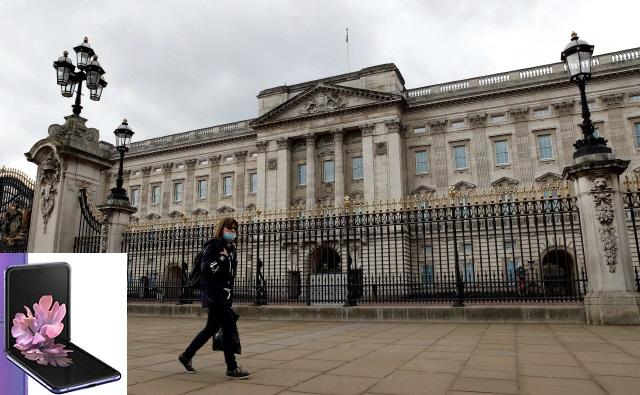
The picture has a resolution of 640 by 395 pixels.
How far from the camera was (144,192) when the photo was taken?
53.9 metres

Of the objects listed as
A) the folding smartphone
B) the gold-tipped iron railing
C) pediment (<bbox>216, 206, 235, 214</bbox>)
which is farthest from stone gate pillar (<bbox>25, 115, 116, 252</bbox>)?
pediment (<bbox>216, 206, 235, 214</bbox>)

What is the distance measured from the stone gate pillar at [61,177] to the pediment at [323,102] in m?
31.7

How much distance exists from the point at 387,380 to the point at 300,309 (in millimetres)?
8018

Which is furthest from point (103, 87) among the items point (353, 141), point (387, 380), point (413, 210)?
point (353, 141)

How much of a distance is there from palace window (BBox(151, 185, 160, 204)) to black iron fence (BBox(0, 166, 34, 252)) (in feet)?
134

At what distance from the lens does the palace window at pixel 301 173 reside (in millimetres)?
44062

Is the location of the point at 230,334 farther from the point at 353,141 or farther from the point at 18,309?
the point at 353,141

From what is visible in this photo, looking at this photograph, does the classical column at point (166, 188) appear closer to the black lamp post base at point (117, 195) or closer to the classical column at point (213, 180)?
the classical column at point (213, 180)

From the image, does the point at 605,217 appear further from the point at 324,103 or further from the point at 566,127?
the point at 324,103

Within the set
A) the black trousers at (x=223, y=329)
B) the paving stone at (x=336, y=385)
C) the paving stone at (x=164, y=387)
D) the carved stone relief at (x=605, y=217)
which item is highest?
the carved stone relief at (x=605, y=217)

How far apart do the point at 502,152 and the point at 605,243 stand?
31131 millimetres

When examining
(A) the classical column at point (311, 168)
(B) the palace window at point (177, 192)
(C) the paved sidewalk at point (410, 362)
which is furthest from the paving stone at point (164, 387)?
(B) the palace window at point (177, 192)

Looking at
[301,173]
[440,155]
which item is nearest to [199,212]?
[301,173]

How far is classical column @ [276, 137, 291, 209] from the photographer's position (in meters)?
43.0
